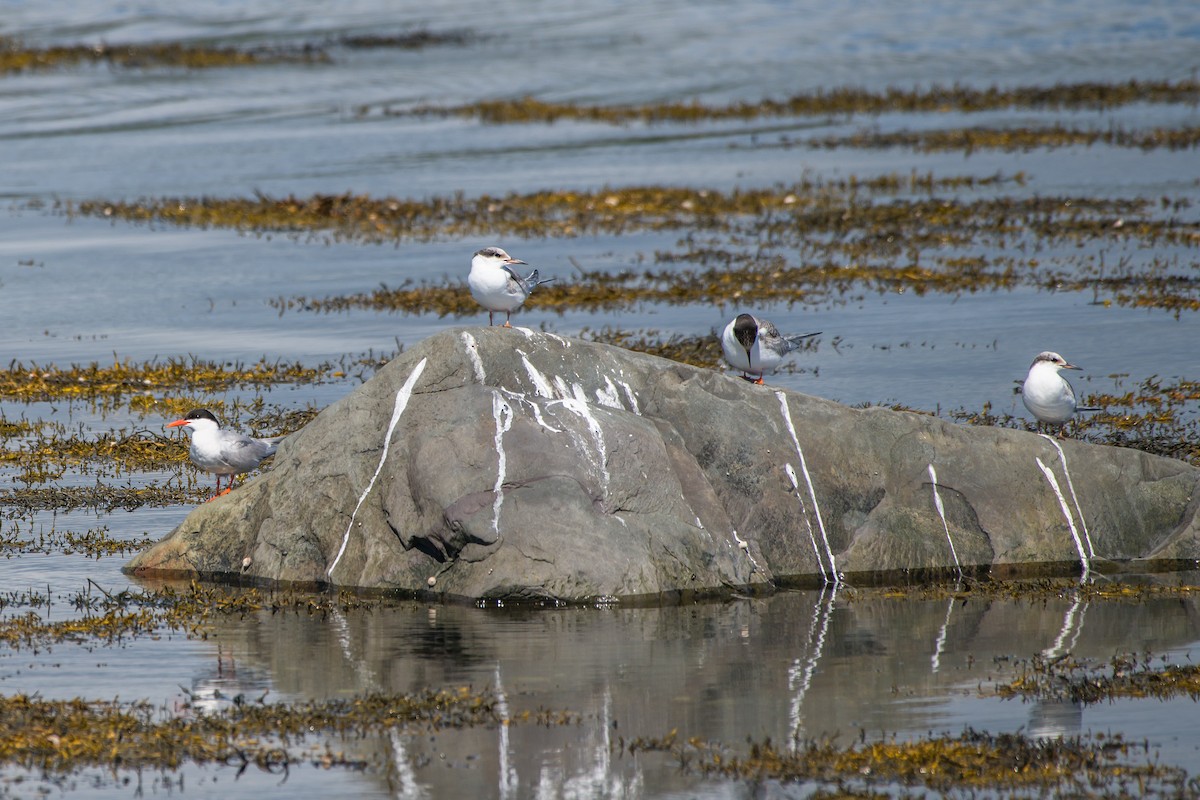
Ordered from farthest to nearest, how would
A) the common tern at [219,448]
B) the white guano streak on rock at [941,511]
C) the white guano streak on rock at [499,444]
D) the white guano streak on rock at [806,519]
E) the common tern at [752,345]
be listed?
the common tern at [752,345], the common tern at [219,448], the white guano streak on rock at [941,511], the white guano streak on rock at [806,519], the white guano streak on rock at [499,444]

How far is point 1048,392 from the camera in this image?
13.2 metres

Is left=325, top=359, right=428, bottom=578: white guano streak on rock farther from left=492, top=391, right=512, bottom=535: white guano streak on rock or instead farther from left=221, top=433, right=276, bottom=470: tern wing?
left=221, top=433, right=276, bottom=470: tern wing

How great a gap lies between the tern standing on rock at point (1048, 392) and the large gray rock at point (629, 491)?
108cm

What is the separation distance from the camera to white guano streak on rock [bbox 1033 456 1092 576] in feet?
38.8

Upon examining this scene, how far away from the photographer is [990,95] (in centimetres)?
4756

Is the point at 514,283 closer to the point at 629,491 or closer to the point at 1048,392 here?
the point at 629,491

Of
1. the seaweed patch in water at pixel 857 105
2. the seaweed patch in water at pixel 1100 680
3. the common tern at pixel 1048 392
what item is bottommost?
the seaweed patch in water at pixel 1100 680

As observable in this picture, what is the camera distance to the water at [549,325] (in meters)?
8.17

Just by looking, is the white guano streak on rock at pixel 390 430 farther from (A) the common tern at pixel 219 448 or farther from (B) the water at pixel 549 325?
(A) the common tern at pixel 219 448

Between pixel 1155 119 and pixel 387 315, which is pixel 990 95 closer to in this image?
pixel 1155 119

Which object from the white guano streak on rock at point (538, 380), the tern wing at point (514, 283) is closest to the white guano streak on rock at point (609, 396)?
the white guano streak on rock at point (538, 380)

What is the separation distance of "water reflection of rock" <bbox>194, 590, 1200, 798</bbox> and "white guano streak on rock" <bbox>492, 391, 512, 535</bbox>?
0.67 m

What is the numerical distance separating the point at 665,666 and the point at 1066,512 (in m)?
4.21

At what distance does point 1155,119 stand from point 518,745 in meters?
37.5
